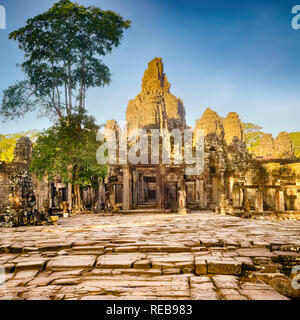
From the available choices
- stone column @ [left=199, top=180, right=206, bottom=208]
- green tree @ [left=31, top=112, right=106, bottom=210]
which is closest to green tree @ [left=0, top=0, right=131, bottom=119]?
green tree @ [left=31, top=112, right=106, bottom=210]

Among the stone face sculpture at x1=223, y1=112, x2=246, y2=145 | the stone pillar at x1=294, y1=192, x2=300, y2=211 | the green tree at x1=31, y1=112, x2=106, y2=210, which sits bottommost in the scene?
the stone pillar at x1=294, y1=192, x2=300, y2=211

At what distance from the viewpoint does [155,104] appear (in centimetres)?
4791

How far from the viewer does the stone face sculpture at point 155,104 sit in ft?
→ 152

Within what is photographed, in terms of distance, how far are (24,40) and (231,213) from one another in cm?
1806

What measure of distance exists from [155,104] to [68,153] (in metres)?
34.1

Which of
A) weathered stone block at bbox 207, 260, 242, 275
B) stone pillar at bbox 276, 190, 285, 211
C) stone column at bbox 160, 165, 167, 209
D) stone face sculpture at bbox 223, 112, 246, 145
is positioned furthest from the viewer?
stone face sculpture at bbox 223, 112, 246, 145

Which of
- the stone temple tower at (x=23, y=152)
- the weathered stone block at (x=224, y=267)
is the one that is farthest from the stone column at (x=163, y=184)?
the stone temple tower at (x=23, y=152)

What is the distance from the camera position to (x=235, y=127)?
4766cm

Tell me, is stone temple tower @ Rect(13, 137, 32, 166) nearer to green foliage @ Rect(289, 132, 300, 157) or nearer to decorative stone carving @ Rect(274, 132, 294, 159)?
decorative stone carving @ Rect(274, 132, 294, 159)

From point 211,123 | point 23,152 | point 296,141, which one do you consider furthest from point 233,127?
point 23,152

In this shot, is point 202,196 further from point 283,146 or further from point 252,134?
point 252,134

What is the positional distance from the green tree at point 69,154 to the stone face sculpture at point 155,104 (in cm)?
2182

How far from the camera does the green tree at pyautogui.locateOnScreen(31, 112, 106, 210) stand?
15734mm
